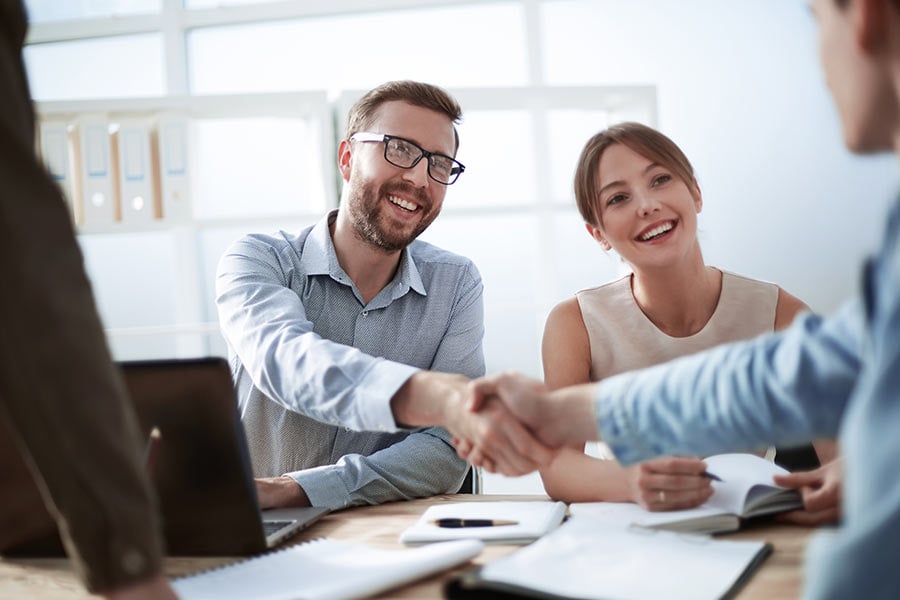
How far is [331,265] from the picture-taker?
2150 mm

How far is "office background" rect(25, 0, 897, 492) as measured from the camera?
4.39 metres

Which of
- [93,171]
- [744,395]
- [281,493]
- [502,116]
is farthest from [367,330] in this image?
[502,116]

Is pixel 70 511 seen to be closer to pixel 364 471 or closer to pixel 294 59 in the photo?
pixel 364 471

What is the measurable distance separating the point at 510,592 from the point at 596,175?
1.40m

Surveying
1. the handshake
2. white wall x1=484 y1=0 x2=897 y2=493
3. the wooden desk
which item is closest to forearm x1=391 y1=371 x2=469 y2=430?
the handshake

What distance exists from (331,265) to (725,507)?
1.22m

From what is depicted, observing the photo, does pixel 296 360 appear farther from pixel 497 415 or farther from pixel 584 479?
pixel 584 479

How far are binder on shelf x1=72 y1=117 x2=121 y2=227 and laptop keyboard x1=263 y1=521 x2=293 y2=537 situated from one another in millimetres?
2643

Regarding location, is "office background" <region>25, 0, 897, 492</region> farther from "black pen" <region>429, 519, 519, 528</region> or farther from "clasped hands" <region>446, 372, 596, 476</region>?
"black pen" <region>429, 519, 519, 528</region>

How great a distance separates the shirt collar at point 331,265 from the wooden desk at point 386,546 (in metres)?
0.72

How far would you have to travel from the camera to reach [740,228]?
4.48 meters

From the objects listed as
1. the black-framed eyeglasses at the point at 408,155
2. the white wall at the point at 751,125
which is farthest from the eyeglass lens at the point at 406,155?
the white wall at the point at 751,125

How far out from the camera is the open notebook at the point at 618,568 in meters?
0.90

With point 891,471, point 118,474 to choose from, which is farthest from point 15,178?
point 891,471
